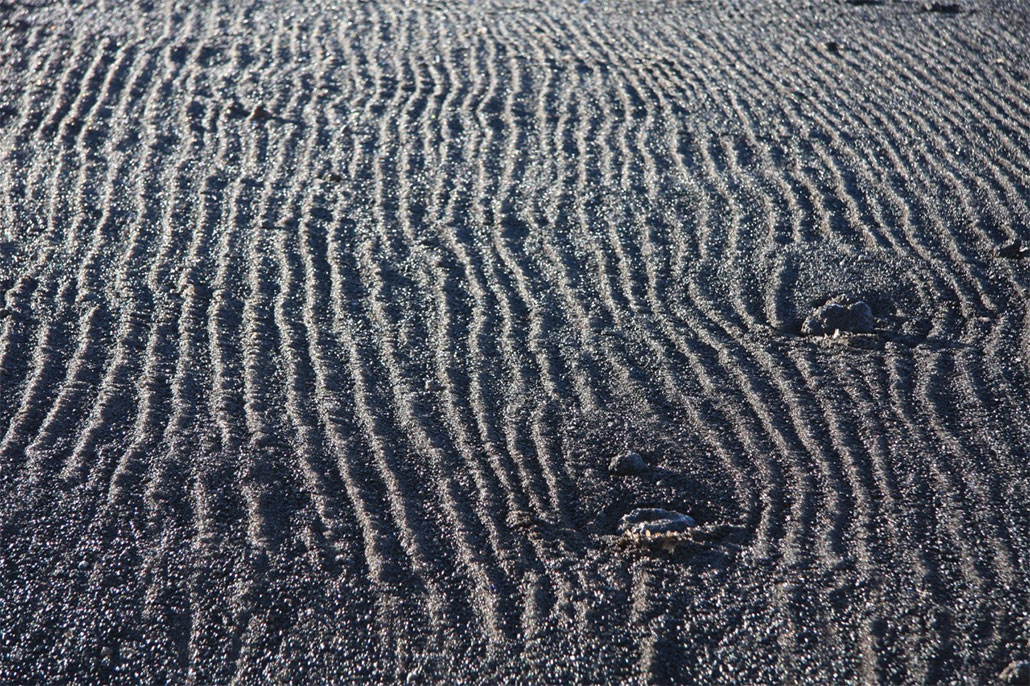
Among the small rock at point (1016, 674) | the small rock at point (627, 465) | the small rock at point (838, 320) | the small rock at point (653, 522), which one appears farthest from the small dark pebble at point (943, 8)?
the small rock at point (1016, 674)

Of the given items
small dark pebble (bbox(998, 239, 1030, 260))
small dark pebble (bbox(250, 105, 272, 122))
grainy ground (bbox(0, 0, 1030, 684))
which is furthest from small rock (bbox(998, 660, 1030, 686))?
small dark pebble (bbox(250, 105, 272, 122))

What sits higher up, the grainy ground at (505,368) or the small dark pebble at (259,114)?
the grainy ground at (505,368)

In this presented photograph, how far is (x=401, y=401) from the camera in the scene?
158 inches

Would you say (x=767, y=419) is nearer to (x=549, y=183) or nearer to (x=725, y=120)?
(x=549, y=183)

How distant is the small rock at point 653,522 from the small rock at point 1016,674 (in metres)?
0.95

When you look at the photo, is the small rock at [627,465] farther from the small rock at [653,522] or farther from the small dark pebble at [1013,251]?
the small dark pebble at [1013,251]

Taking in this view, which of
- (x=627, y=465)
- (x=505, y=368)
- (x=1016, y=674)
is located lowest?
(x=505, y=368)

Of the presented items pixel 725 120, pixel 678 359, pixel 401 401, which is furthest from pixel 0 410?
pixel 725 120

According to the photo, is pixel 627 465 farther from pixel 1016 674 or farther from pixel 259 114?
pixel 259 114

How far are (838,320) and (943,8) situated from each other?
5.83 meters

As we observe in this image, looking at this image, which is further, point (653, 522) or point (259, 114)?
point (259, 114)

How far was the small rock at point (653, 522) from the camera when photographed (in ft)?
10.8

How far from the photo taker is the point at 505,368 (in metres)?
4.22

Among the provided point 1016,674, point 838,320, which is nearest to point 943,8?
point 838,320
